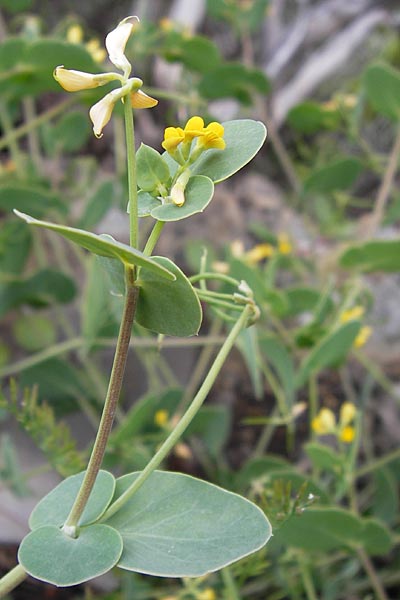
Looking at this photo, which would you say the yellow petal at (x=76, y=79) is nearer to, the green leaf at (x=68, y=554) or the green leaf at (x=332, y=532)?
the green leaf at (x=68, y=554)

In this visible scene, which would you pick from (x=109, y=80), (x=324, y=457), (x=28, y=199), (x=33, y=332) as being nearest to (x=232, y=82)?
(x=28, y=199)

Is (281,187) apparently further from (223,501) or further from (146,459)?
(223,501)

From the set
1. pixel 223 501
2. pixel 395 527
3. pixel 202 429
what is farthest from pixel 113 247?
pixel 395 527

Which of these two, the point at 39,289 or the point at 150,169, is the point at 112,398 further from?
the point at 39,289

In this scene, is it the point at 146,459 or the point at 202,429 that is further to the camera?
the point at 202,429

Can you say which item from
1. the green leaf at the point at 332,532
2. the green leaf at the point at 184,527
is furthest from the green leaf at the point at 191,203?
the green leaf at the point at 332,532

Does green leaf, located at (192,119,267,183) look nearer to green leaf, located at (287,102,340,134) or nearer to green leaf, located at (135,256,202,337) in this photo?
green leaf, located at (135,256,202,337)
